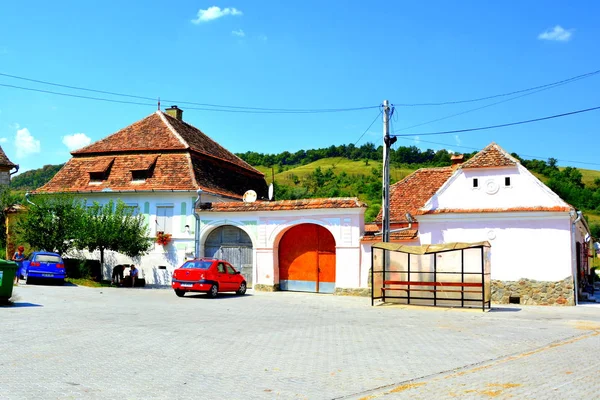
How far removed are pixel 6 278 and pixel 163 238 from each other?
45.6ft

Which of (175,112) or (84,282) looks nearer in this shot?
(84,282)

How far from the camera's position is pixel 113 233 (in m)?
29.0

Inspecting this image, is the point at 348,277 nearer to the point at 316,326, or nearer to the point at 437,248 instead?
the point at 437,248

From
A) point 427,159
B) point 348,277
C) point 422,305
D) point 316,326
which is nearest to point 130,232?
point 348,277

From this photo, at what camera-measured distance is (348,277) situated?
1059 inches

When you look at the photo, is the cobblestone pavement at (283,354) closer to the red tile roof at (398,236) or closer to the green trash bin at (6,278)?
the green trash bin at (6,278)

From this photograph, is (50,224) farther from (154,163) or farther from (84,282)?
(154,163)

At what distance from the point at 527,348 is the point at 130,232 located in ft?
72.1

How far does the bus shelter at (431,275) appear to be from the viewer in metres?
20.7

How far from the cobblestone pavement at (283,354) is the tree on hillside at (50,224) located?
11404 millimetres

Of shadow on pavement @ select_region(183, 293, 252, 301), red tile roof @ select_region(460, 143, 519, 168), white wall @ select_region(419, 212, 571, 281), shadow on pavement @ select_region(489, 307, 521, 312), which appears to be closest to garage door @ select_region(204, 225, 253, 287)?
shadow on pavement @ select_region(183, 293, 252, 301)

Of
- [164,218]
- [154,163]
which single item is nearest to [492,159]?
[164,218]

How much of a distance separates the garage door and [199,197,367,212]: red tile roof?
1.13 m

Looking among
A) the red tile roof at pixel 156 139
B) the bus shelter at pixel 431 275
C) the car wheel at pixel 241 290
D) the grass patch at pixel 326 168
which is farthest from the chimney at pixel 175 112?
the grass patch at pixel 326 168
